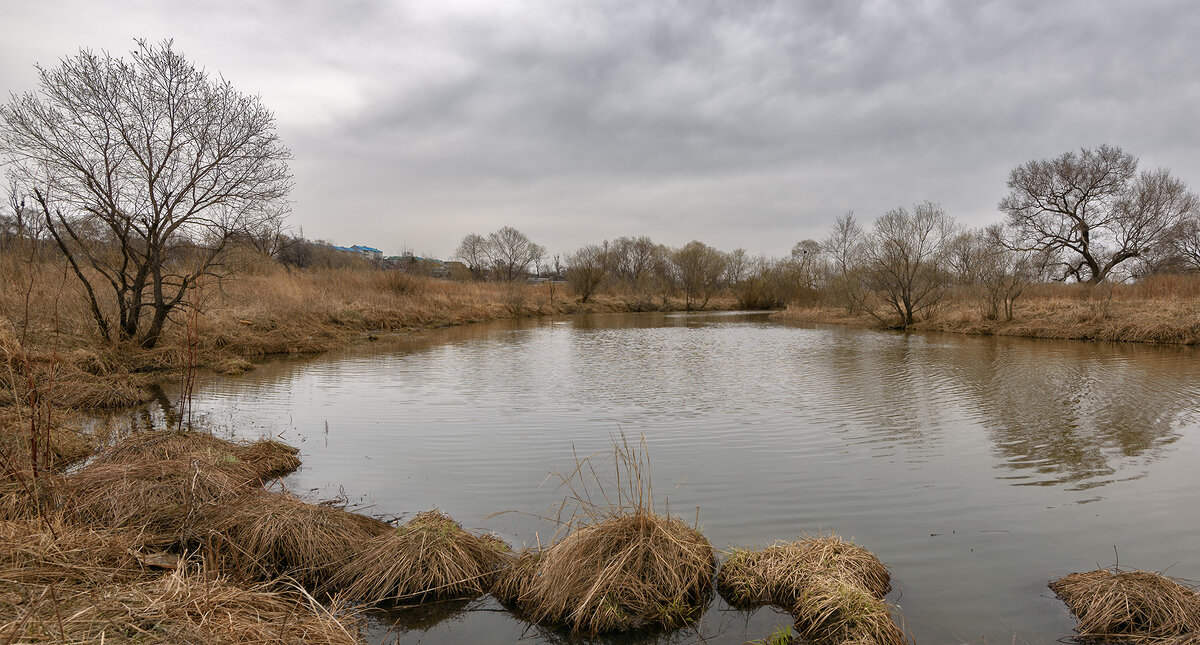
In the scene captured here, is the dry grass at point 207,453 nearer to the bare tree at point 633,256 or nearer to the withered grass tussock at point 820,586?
the withered grass tussock at point 820,586

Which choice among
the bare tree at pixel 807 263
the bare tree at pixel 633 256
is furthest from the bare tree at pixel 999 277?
the bare tree at pixel 633 256

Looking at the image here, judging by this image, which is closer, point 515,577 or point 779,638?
point 779,638

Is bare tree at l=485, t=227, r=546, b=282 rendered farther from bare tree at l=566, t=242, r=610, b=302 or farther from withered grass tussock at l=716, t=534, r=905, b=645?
withered grass tussock at l=716, t=534, r=905, b=645

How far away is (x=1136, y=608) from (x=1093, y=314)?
79.0 feet

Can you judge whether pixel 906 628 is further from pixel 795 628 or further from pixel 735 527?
pixel 735 527

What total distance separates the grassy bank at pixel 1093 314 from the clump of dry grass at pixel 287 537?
79.8ft

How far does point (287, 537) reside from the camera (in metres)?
4.53

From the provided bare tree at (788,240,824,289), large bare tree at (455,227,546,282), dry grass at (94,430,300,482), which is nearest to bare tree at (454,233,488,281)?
large bare tree at (455,227,546,282)

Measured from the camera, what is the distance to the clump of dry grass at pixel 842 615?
349cm

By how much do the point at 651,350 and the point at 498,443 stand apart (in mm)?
12486

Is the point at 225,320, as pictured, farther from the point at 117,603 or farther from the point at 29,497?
the point at 117,603

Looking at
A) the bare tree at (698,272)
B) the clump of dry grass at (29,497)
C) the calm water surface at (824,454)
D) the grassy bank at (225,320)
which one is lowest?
the calm water surface at (824,454)

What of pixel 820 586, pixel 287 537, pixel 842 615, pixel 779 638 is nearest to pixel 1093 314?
pixel 820 586

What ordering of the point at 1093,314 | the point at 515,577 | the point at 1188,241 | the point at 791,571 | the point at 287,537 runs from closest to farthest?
1. the point at 791,571
2. the point at 515,577
3. the point at 287,537
4. the point at 1093,314
5. the point at 1188,241
